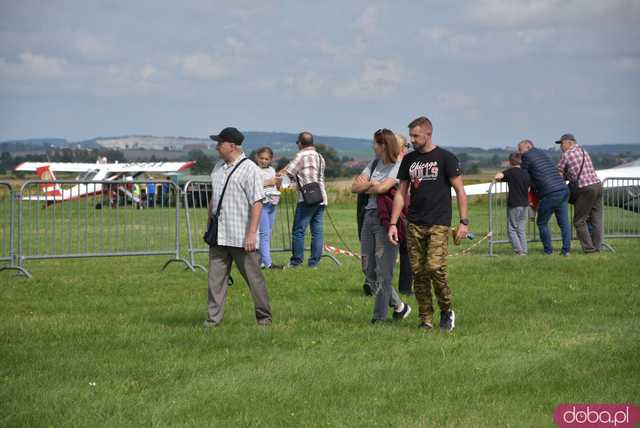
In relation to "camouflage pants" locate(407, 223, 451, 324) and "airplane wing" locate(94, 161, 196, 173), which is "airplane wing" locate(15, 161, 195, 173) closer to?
"airplane wing" locate(94, 161, 196, 173)

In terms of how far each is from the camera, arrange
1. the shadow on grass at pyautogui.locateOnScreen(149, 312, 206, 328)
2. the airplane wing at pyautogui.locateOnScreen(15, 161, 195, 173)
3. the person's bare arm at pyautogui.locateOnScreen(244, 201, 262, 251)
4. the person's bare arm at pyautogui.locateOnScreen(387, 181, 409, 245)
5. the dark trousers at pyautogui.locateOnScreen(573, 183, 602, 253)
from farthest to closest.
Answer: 1. the airplane wing at pyautogui.locateOnScreen(15, 161, 195, 173)
2. the dark trousers at pyautogui.locateOnScreen(573, 183, 602, 253)
3. the shadow on grass at pyautogui.locateOnScreen(149, 312, 206, 328)
4. the person's bare arm at pyautogui.locateOnScreen(244, 201, 262, 251)
5. the person's bare arm at pyautogui.locateOnScreen(387, 181, 409, 245)

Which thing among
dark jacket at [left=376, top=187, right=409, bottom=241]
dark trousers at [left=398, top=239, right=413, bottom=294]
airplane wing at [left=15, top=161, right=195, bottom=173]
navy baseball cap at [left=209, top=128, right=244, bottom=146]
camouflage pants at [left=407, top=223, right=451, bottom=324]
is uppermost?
navy baseball cap at [left=209, top=128, right=244, bottom=146]

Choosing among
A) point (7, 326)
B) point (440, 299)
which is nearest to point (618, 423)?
point (440, 299)

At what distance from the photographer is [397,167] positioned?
9.48 meters

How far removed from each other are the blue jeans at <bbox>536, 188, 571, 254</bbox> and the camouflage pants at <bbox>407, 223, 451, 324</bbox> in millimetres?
7947

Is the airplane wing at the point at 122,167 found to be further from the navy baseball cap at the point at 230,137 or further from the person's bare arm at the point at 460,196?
the person's bare arm at the point at 460,196

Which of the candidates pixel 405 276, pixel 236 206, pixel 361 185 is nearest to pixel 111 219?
pixel 405 276

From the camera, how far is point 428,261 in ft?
29.5

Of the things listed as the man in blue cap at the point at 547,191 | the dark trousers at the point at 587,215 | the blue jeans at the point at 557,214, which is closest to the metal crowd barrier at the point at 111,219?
→ the man in blue cap at the point at 547,191

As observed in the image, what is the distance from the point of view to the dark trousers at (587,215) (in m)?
17.1

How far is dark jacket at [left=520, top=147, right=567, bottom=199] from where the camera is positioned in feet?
55.0

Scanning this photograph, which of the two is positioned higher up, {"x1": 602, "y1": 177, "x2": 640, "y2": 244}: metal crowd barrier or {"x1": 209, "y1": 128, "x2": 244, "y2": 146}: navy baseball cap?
{"x1": 209, "y1": 128, "x2": 244, "y2": 146}: navy baseball cap

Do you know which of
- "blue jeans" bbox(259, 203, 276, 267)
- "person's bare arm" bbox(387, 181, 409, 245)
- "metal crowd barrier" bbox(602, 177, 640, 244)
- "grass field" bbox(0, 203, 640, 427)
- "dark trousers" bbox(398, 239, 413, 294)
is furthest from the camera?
"metal crowd barrier" bbox(602, 177, 640, 244)

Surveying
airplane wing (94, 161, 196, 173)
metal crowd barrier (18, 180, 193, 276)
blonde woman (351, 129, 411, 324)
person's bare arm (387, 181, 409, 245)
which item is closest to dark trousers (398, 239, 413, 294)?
blonde woman (351, 129, 411, 324)
